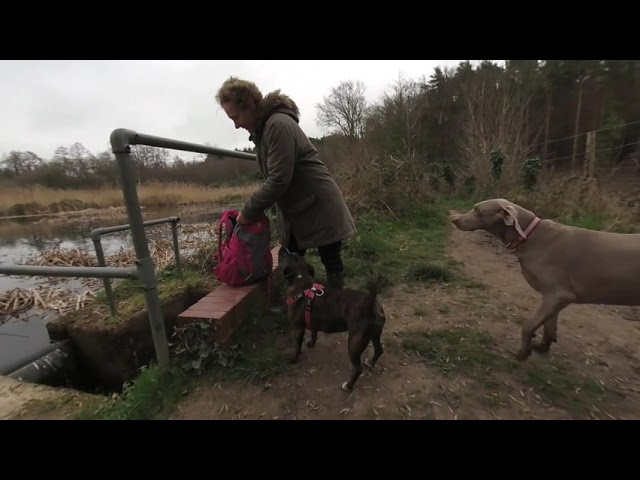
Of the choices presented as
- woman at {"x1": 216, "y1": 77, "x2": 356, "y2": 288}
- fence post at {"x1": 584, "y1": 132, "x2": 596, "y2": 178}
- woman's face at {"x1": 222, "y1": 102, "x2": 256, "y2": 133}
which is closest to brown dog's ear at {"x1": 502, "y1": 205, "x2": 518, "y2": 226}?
woman at {"x1": 216, "y1": 77, "x2": 356, "y2": 288}

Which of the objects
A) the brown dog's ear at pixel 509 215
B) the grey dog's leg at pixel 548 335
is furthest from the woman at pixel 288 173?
the grey dog's leg at pixel 548 335

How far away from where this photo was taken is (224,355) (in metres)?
2.30

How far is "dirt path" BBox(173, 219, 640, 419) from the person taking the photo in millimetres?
1926

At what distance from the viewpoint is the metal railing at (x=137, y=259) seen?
5.86ft

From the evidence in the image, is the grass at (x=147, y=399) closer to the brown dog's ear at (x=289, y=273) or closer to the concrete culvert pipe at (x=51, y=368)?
the brown dog's ear at (x=289, y=273)

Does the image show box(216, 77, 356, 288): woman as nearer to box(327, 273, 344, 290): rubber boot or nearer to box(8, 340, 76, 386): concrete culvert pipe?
box(327, 273, 344, 290): rubber boot

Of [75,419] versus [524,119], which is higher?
[524,119]

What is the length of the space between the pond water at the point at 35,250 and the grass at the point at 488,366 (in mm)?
3562

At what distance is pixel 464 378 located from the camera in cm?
219

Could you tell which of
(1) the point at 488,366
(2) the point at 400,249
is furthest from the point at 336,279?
(2) the point at 400,249

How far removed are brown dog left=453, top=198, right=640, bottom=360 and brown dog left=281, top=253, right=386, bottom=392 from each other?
4.33 feet

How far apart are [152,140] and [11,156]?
11.7 meters
